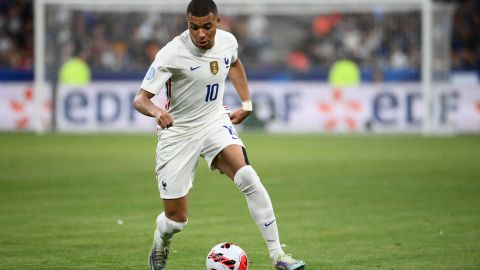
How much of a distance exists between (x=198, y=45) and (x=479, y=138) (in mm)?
18805

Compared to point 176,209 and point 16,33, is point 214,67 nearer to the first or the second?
point 176,209

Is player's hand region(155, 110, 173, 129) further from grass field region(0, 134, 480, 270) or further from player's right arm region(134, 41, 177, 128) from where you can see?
grass field region(0, 134, 480, 270)

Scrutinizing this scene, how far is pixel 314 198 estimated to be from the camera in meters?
14.0

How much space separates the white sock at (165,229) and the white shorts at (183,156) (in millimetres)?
213

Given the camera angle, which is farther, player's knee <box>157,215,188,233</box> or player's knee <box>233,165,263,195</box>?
player's knee <box>157,215,188,233</box>

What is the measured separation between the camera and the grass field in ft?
30.7

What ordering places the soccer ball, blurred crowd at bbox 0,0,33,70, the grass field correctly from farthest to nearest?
1. blurred crowd at bbox 0,0,33,70
2. the grass field
3. the soccer ball

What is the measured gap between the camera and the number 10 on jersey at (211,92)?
837cm

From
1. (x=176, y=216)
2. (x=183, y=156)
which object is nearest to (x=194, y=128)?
(x=183, y=156)

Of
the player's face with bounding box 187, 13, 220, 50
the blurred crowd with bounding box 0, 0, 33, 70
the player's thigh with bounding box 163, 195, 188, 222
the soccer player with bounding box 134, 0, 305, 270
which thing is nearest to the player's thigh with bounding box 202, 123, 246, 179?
the soccer player with bounding box 134, 0, 305, 270

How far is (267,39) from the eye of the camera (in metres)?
29.7

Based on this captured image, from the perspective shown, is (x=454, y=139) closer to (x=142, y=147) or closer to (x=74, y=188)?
(x=142, y=147)

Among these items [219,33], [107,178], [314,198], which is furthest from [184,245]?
[107,178]

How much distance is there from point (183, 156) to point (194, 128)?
26 cm
